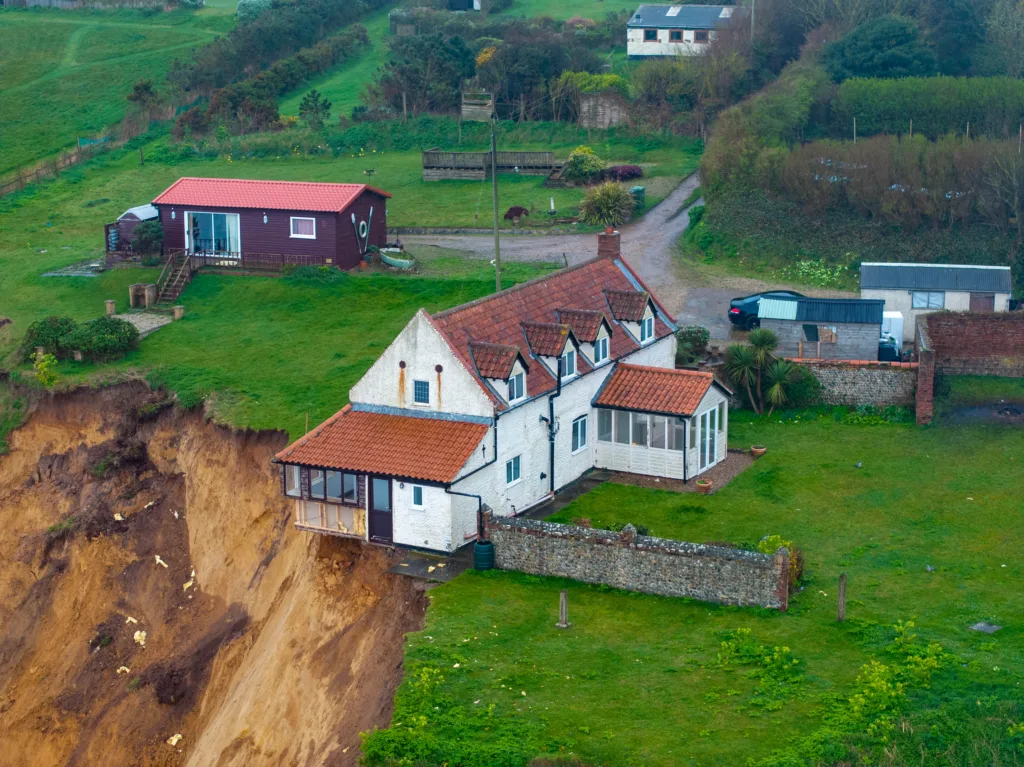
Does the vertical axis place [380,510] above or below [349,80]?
below

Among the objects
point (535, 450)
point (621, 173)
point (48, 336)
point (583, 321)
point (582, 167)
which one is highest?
point (582, 167)

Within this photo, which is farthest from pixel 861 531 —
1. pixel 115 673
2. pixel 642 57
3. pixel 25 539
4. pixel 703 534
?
pixel 642 57

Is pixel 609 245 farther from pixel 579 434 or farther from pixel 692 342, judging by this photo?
pixel 579 434

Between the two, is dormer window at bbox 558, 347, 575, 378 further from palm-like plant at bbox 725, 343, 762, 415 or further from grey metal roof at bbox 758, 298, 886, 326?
grey metal roof at bbox 758, 298, 886, 326

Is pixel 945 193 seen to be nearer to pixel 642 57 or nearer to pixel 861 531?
pixel 861 531

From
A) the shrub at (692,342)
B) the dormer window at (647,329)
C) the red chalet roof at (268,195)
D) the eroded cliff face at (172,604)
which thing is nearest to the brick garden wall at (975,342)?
the shrub at (692,342)

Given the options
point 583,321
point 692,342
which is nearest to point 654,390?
point 583,321

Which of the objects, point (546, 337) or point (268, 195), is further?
point (268, 195)
